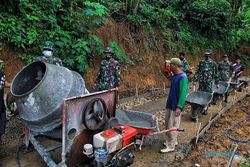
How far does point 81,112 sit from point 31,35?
4.90 metres

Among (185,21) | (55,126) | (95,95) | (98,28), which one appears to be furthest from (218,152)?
(185,21)

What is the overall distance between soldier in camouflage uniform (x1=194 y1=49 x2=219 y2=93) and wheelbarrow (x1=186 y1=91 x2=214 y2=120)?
74 centimetres

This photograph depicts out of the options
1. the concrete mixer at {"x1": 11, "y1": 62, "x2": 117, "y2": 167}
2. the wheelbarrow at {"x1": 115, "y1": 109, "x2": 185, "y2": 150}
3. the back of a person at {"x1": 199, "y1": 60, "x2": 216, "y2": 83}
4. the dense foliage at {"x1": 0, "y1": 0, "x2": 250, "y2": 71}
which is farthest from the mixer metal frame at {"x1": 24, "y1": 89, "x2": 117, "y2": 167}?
Result: the back of a person at {"x1": 199, "y1": 60, "x2": 216, "y2": 83}

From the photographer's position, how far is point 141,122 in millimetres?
6402

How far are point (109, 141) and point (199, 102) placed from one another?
479 centimetres

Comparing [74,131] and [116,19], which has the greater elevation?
[116,19]

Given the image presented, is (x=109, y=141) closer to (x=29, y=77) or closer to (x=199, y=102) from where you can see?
(x=29, y=77)

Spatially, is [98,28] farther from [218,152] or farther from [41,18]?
[218,152]

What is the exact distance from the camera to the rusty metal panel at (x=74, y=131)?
4.66 m

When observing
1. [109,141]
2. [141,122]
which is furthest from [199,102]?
[109,141]

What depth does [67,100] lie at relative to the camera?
4.60 meters

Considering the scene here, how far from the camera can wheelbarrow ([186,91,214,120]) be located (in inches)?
337

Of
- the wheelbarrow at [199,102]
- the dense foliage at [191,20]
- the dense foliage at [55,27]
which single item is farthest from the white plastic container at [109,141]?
the dense foliage at [191,20]

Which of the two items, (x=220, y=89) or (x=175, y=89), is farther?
(x=220, y=89)
